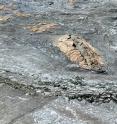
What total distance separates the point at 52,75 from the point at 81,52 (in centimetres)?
98

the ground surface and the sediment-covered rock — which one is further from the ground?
the sediment-covered rock

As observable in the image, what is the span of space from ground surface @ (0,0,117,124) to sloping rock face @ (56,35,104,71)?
0.12 meters

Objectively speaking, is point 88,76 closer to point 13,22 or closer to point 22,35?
point 22,35

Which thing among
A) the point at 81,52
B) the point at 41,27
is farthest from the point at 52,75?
the point at 41,27

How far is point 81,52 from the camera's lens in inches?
241

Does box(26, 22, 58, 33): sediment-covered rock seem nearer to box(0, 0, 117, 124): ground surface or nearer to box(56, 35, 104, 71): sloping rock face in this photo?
box(0, 0, 117, 124): ground surface

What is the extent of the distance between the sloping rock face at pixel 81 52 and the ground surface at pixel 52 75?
12 centimetres

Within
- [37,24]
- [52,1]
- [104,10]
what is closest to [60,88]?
[37,24]

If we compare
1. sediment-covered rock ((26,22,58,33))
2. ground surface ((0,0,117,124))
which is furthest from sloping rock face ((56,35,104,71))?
sediment-covered rock ((26,22,58,33))

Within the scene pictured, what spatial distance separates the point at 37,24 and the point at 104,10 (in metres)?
2.12

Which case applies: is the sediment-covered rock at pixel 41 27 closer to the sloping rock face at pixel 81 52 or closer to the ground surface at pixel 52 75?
the ground surface at pixel 52 75

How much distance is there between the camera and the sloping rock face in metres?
5.77

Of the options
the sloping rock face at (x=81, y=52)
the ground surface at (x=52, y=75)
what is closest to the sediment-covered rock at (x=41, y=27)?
the ground surface at (x=52, y=75)

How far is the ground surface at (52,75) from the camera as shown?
4.40 m
